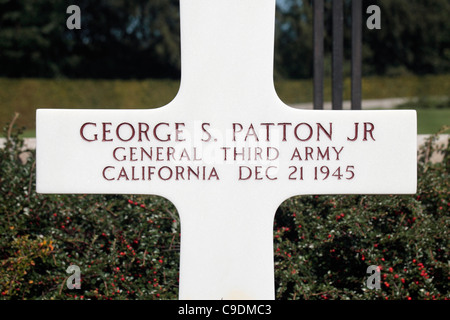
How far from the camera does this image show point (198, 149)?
2.50 meters

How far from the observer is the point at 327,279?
3.32 m

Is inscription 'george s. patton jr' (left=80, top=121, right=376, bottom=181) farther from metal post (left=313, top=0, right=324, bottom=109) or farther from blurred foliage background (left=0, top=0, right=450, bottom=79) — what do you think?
blurred foliage background (left=0, top=0, right=450, bottom=79)

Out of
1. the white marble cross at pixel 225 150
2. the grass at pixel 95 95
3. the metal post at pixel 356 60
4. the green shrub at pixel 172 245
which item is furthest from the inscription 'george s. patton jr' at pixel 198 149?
the grass at pixel 95 95

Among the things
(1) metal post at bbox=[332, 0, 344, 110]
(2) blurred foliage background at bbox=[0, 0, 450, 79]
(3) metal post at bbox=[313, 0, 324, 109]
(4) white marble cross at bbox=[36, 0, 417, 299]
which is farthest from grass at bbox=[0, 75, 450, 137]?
(4) white marble cross at bbox=[36, 0, 417, 299]

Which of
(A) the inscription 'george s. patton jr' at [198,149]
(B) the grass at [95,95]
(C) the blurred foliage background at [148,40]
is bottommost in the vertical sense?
(A) the inscription 'george s. patton jr' at [198,149]

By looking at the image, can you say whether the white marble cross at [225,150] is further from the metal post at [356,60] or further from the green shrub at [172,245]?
the metal post at [356,60]

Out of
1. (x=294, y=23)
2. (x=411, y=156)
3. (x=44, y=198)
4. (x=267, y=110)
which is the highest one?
(x=294, y=23)

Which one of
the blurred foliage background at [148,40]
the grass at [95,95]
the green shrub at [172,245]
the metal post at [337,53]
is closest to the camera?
the green shrub at [172,245]

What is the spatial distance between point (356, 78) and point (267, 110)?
218 cm

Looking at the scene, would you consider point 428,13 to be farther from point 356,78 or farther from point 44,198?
point 44,198

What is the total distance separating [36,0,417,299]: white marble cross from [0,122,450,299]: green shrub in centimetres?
71

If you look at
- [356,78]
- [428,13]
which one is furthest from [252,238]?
[428,13]

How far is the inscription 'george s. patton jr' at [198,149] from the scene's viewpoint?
2.51 metres

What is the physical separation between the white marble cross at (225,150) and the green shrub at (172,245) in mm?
712
